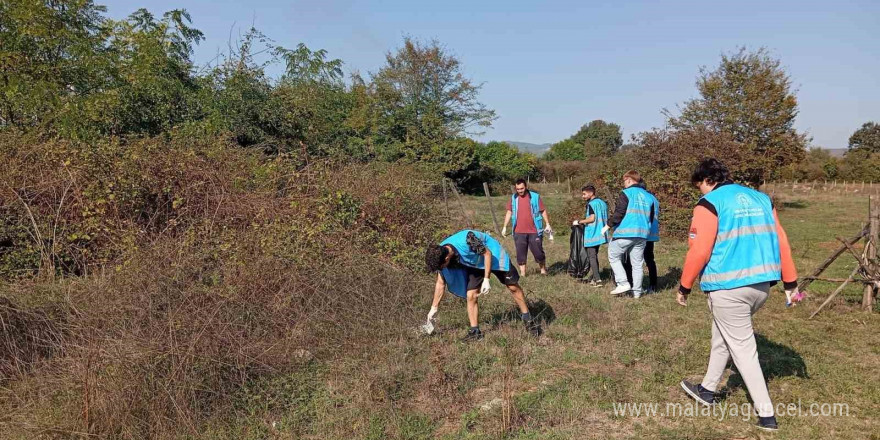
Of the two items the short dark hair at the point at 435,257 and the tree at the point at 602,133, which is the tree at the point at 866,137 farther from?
the short dark hair at the point at 435,257

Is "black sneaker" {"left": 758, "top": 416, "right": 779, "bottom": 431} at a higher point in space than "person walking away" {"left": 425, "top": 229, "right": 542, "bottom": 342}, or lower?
lower

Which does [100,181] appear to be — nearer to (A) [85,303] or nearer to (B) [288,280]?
(A) [85,303]

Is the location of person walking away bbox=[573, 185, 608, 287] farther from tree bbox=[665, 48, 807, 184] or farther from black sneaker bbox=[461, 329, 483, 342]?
tree bbox=[665, 48, 807, 184]


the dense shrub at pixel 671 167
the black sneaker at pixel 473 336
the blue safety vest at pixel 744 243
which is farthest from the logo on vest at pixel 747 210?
the dense shrub at pixel 671 167

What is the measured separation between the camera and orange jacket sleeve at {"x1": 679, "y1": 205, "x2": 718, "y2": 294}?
140 inches

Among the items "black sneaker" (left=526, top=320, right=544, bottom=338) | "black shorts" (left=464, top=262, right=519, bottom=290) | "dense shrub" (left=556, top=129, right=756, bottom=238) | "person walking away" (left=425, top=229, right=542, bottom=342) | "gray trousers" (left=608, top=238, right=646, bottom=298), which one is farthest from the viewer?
"dense shrub" (left=556, top=129, right=756, bottom=238)

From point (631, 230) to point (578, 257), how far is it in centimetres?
155

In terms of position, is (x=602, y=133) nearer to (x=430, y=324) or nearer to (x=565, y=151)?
(x=565, y=151)

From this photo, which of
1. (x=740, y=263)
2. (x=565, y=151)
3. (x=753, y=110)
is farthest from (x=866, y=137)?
(x=740, y=263)

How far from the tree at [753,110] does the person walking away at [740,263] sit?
66.3 feet

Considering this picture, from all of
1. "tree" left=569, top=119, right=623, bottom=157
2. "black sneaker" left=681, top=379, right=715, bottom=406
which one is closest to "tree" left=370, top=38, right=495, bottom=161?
"black sneaker" left=681, top=379, right=715, bottom=406

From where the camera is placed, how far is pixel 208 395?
156 inches

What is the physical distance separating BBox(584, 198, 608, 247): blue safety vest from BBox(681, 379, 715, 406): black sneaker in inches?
155

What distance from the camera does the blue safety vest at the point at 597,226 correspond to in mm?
7773
